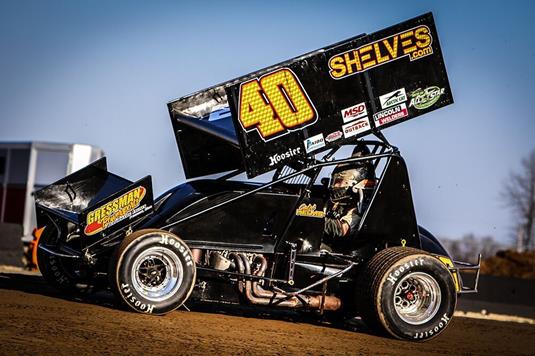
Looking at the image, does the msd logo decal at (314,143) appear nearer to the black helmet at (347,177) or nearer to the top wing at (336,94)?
the top wing at (336,94)

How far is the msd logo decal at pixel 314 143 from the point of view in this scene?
8.59 metres

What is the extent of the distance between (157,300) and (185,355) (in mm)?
1865

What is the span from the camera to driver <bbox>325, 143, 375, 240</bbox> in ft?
29.4

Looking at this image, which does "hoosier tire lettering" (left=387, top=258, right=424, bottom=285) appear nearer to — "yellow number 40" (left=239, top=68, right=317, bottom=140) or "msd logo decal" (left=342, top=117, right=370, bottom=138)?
"msd logo decal" (left=342, top=117, right=370, bottom=138)

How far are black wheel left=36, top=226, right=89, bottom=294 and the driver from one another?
2.83 meters

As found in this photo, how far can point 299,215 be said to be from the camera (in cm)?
872

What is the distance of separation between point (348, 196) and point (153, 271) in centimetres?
232

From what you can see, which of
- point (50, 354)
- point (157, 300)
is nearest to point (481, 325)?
point (157, 300)

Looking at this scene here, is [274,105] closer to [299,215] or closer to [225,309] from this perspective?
[299,215]

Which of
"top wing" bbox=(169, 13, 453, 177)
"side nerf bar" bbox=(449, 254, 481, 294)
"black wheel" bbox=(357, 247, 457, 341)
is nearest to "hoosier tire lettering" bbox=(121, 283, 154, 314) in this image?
"top wing" bbox=(169, 13, 453, 177)

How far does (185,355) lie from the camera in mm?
6152

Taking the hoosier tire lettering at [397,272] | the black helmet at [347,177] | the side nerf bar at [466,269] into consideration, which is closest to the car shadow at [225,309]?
the hoosier tire lettering at [397,272]

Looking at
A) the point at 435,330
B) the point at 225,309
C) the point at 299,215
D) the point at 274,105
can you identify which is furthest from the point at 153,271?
the point at 435,330

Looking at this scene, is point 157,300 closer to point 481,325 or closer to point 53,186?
point 53,186
